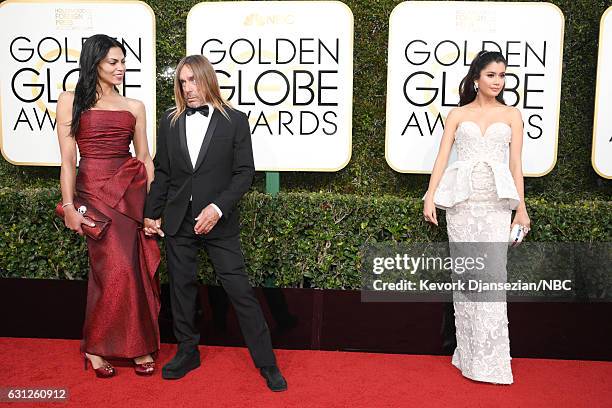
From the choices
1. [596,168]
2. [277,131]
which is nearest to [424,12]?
[277,131]

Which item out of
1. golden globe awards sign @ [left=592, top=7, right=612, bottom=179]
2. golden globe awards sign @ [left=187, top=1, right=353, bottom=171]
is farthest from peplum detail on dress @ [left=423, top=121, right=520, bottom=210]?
golden globe awards sign @ [left=592, top=7, right=612, bottom=179]

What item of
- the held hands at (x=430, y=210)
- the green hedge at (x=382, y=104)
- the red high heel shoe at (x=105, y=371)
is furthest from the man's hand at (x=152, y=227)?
the held hands at (x=430, y=210)

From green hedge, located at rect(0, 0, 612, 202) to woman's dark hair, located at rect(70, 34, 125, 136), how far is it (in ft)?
4.94

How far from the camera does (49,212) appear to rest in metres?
4.67

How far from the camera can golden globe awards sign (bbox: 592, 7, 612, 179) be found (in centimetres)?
472

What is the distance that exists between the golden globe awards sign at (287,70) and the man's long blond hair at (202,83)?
1.11 meters

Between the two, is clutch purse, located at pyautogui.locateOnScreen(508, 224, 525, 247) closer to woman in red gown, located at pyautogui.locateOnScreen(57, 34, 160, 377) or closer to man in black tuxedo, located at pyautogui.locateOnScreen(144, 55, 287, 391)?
man in black tuxedo, located at pyautogui.locateOnScreen(144, 55, 287, 391)

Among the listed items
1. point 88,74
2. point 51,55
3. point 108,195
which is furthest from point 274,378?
point 51,55

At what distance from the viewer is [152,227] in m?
3.99

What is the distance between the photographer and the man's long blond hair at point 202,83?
369cm

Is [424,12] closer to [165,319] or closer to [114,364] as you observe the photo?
[165,319]

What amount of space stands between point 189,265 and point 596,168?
11.0ft

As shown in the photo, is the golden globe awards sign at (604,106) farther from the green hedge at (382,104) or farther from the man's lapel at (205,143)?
the man's lapel at (205,143)

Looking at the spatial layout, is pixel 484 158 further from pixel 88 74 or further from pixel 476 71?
pixel 88 74
